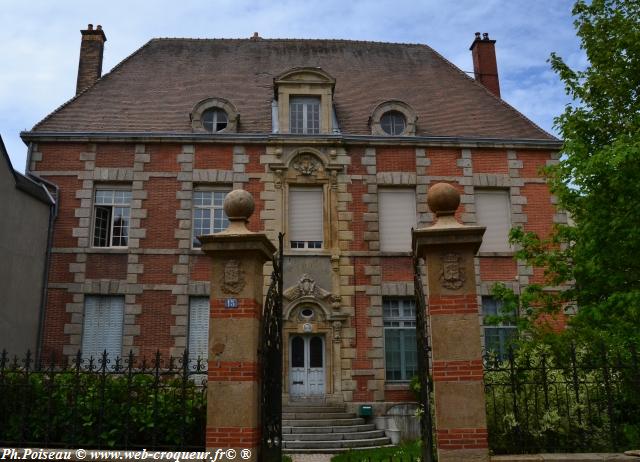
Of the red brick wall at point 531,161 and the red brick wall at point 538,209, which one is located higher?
the red brick wall at point 531,161

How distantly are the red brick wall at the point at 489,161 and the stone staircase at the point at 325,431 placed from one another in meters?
7.46

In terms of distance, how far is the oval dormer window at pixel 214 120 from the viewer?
54.2ft

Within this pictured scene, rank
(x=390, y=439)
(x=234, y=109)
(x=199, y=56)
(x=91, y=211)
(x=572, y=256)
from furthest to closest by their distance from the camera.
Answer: (x=199, y=56) < (x=234, y=109) < (x=91, y=211) < (x=390, y=439) < (x=572, y=256)

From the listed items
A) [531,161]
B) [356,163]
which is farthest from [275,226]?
[531,161]

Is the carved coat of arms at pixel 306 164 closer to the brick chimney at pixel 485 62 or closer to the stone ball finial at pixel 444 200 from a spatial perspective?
the brick chimney at pixel 485 62

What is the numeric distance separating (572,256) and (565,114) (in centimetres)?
289

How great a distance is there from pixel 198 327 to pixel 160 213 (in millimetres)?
3135

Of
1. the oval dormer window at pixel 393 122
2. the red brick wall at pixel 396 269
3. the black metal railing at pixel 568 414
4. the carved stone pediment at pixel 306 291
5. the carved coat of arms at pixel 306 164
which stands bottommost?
the black metal railing at pixel 568 414

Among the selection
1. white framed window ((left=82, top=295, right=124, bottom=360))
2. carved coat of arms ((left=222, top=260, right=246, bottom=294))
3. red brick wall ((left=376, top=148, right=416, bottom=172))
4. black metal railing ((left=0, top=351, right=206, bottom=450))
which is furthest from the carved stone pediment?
carved coat of arms ((left=222, top=260, right=246, bottom=294))

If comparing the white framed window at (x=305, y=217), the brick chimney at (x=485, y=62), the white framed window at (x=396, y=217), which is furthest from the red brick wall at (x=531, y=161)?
the white framed window at (x=305, y=217)

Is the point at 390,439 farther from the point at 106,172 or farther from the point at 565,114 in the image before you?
the point at 106,172

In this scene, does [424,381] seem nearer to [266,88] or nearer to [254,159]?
[254,159]

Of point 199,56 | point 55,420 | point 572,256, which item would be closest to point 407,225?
point 572,256

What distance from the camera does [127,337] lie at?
1446 cm
